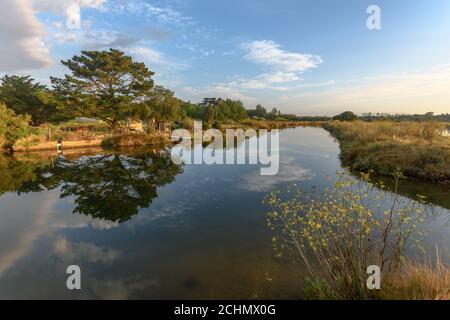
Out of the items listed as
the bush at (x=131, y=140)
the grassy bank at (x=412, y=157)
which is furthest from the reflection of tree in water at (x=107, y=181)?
the grassy bank at (x=412, y=157)

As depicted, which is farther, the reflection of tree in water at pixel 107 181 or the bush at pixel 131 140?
the bush at pixel 131 140

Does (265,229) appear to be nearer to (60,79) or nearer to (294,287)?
(294,287)

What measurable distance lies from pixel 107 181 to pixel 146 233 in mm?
6957

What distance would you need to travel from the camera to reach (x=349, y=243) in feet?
12.8

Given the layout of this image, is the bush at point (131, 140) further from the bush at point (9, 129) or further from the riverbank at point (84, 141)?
the bush at point (9, 129)

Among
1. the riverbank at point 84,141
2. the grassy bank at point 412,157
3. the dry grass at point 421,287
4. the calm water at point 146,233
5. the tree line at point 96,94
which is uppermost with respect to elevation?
the tree line at point 96,94

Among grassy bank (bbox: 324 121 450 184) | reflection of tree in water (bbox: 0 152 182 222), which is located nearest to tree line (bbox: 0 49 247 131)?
reflection of tree in water (bbox: 0 152 182 222)

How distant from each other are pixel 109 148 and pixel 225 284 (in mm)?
23624

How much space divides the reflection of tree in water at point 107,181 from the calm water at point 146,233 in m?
0.05

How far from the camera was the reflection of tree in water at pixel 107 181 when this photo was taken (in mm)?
9703

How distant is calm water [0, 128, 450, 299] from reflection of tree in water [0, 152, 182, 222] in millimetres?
52

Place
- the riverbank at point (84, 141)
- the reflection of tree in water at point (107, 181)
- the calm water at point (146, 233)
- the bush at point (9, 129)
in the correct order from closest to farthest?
the calm water at point (146, 233) → the reflection of tree in water at point (107, 181) → the bush at point (9, 129) → the riverbank at point (84, 141)

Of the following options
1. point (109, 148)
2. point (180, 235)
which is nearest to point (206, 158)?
point (109, 148)
